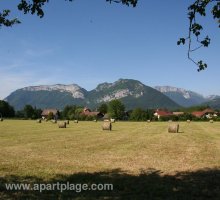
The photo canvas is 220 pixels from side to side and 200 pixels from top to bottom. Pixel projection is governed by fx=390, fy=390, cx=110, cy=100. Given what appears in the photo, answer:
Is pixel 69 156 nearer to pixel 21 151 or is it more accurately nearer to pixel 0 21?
pixel 21 151

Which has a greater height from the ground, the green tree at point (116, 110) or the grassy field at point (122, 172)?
the green tree at point (116, 110)

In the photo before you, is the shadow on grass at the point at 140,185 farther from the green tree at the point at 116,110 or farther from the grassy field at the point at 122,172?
the green tree at the point at 116,110

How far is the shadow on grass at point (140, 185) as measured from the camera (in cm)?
1072

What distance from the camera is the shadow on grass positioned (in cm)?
1072

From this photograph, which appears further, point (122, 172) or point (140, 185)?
point (122, 172)

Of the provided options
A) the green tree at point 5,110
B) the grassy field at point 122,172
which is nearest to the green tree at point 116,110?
the green tree at point 5,110

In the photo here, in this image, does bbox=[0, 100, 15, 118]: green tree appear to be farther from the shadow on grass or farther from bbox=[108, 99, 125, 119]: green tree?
the shadow on grass

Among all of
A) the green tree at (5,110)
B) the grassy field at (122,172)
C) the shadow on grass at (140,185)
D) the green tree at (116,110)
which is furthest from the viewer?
the green tree at (116,110)

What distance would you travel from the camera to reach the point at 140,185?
1205cm

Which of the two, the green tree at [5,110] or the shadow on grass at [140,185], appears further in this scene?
the green tree at [5,110]

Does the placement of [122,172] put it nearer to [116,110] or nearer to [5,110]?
[5,110]

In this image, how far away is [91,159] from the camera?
17.7m

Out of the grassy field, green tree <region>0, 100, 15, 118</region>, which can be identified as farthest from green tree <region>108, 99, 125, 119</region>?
the grassy field

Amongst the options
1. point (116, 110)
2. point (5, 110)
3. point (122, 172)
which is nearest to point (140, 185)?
point (122, 172)
